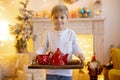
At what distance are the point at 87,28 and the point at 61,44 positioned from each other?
9.34 ft

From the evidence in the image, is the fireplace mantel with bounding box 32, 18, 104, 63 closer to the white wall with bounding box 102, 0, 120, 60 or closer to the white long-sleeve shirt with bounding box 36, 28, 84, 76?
the white wall with bounding box 102, 0, 120, 60

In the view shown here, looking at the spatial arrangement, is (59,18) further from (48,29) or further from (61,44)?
(48,29)

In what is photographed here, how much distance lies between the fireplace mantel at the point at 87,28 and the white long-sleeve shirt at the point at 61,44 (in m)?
2.73

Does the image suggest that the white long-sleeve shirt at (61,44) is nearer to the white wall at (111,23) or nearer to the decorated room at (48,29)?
the decorated room at (48,29)

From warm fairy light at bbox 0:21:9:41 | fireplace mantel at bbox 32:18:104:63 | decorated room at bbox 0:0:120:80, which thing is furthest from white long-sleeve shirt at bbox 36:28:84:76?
warm fairy light at bbox 0:21:9:41

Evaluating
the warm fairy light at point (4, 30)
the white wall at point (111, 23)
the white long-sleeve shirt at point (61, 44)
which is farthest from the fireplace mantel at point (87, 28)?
the white long-sleeve shirt at point (61, 44)

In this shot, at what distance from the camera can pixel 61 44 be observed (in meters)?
1.81

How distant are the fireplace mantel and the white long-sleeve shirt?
2729 millimetres

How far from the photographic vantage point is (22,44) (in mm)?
4312

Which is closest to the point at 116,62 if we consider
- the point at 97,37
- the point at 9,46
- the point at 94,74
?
the point at 94,74

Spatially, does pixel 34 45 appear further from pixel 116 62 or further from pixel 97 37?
pixel 116 62

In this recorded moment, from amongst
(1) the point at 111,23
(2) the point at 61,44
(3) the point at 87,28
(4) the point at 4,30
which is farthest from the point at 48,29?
(2) the point at 61,44

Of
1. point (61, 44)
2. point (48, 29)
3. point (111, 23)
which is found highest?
point (111, 23)

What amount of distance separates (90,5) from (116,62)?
1.66 m
